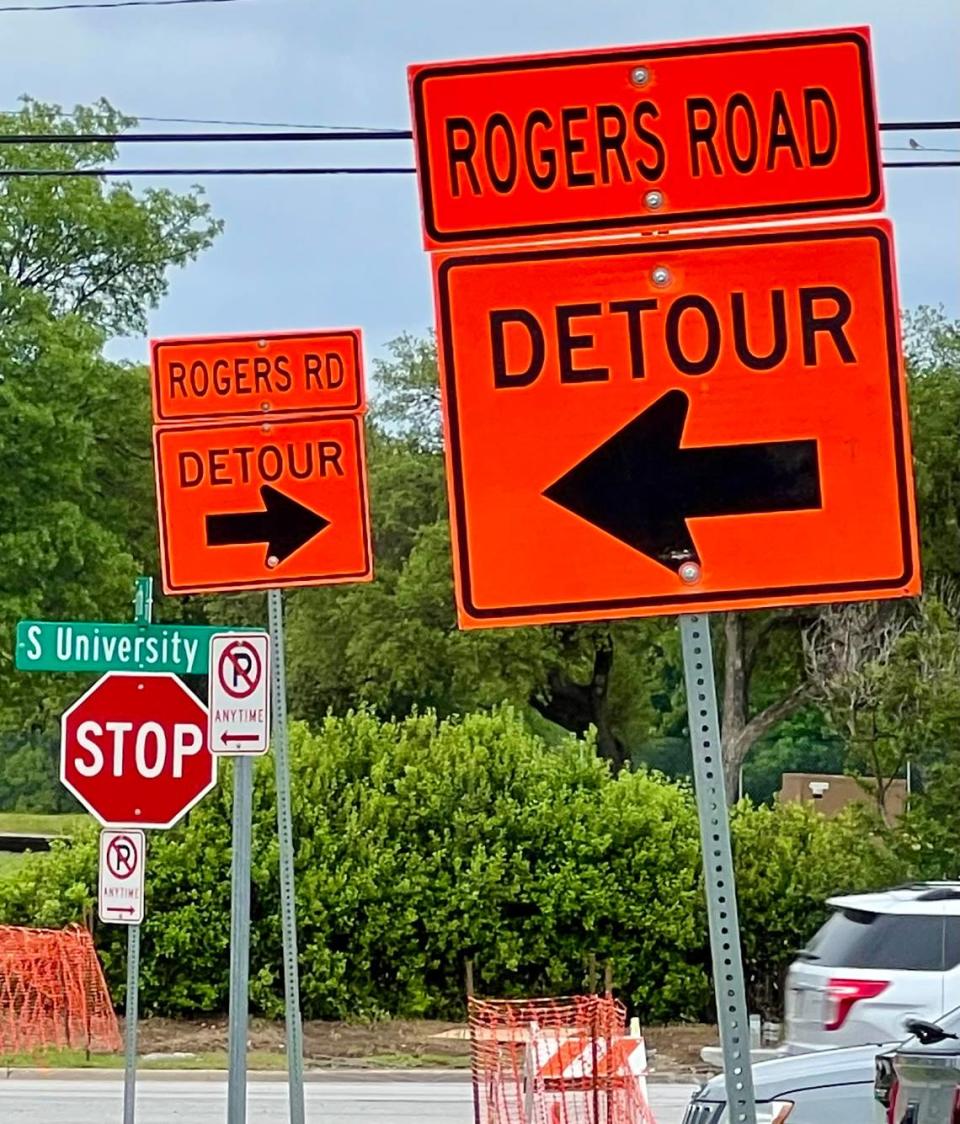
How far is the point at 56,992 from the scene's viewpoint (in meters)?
23.1

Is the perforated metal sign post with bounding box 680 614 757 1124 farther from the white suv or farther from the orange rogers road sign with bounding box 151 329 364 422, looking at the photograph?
the white suv

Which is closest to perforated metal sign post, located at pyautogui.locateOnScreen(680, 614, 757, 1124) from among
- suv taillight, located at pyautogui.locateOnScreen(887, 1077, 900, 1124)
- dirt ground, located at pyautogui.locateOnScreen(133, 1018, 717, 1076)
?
suv taillight, located at pyautogui.locateOnScreen(887, 1077, 900, 1124)

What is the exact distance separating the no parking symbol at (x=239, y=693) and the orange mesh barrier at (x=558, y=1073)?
275 cm

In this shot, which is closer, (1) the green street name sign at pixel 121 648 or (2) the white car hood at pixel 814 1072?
(2) the white car hood at pixel 814 1072

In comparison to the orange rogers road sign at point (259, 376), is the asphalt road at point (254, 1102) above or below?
below

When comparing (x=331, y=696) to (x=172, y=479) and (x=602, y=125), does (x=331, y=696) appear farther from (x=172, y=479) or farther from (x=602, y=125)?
Result: (x=602, y=125)

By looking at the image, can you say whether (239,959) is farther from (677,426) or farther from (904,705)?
(904,705)

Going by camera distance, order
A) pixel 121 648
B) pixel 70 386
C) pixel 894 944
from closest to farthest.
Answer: pixel 121 648, pixel 894 944, pixel 70 386

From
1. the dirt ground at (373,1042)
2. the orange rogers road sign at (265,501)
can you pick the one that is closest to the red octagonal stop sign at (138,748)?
the orange rogers road sign at (265,501)

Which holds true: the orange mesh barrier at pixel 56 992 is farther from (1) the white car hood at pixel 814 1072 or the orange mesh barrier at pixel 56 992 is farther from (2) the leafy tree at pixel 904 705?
(1) the white car hood at pixel 814 1072

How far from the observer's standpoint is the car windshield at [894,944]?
13305 mm

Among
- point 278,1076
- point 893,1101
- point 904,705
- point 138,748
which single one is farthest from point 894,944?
point 904,705

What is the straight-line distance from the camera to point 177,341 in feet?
32.6

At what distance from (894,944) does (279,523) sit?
5585 mm
